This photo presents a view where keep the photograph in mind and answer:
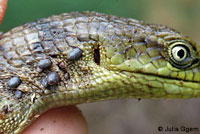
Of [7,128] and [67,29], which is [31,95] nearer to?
[7,128]

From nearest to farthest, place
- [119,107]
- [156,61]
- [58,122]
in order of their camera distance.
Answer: [156,61] → [58,122] → [119,107]

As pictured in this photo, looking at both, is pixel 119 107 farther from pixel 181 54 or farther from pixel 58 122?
pixel 181 54

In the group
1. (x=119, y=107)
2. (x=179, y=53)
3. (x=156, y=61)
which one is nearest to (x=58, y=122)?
(x=156, y=61)

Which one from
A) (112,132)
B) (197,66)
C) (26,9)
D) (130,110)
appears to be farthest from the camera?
(130,110)

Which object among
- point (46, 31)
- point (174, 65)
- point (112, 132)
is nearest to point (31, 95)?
point (46, 31)

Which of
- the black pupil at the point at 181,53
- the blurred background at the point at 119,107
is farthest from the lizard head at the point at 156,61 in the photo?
the blurred background at the point at 119,107

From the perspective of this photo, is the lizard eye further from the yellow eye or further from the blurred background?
the blurred background
